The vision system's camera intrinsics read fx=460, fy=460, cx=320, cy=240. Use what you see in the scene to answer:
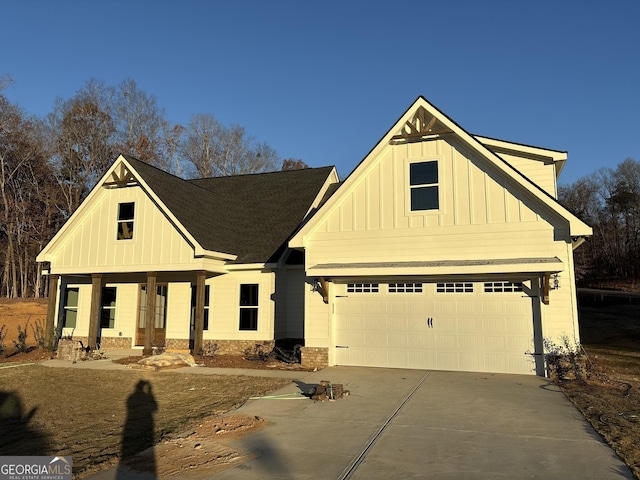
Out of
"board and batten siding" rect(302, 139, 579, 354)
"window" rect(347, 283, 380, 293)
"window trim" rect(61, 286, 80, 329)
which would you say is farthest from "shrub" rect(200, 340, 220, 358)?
"window trim" rect(61, 286, 80, 329)

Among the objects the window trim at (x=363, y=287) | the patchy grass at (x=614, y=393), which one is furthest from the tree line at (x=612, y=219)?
the window trim at (x=363, y=287)

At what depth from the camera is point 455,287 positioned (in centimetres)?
1226

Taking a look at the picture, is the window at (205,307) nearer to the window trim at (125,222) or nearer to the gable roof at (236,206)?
the gable roof at (236,206)

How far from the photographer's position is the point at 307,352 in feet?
43.1

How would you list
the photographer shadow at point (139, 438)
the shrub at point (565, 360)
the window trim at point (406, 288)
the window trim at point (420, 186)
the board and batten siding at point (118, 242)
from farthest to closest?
the board and batten siding at point (118, 242), the window trim at point (406, 288), the window trim at point (420, 186), the shrub at point (565, 360), the photographer shadow at point (139, 438)

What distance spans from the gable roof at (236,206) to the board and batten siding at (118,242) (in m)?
0.38

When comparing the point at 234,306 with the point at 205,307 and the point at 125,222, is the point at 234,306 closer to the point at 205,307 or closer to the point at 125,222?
the point at 205,307

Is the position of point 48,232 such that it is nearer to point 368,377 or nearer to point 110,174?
point 110,174

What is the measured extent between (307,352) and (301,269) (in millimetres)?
3384

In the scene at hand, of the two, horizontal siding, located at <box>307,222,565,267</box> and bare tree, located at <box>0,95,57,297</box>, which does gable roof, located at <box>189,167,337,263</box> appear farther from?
bare tree, located at <box>0,95,57,297</box>

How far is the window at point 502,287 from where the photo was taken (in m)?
11.6

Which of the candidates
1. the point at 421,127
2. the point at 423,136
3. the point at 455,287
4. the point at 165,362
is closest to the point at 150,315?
the point at 165,362

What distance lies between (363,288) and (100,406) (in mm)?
7266

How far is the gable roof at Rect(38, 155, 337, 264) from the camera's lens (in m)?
15.7
